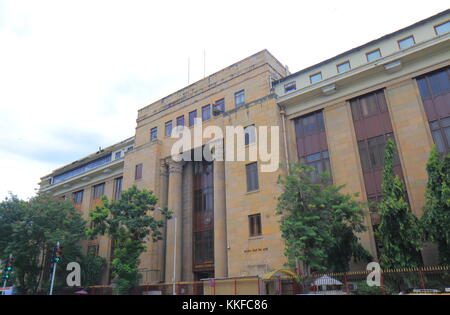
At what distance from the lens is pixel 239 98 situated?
111 feet

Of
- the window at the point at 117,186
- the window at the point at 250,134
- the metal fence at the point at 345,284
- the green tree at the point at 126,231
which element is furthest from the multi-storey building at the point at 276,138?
the window at the point at 117,186

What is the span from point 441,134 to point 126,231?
25.7 m

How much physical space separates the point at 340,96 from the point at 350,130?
327 centimetres

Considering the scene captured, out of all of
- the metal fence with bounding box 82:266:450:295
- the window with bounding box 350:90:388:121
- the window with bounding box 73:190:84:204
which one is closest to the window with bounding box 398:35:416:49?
the window with bounding box 350:90:388:121

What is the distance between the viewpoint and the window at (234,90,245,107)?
1319 inches

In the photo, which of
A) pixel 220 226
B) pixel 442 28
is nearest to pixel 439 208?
pixel 442 28

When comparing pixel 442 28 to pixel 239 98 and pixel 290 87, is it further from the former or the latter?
pixel 239 98

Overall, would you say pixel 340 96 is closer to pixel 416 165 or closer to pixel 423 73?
pixel 423 73

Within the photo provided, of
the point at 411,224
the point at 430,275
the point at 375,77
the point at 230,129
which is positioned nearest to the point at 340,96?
the point at 375,77

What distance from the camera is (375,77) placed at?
26406 millimetres

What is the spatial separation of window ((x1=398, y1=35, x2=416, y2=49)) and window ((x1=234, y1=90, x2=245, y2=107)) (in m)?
14.4

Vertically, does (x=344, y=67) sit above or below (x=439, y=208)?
above

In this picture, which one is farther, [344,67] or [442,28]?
[344,67]

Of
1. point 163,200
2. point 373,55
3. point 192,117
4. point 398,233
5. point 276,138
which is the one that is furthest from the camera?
point 192,117
